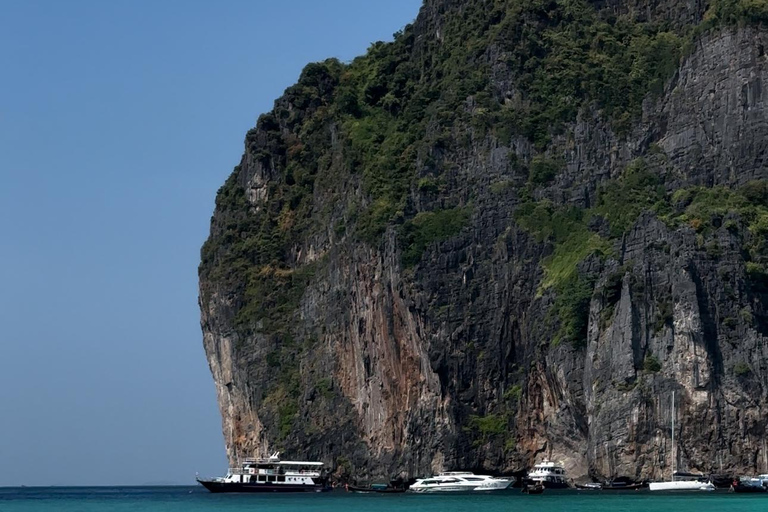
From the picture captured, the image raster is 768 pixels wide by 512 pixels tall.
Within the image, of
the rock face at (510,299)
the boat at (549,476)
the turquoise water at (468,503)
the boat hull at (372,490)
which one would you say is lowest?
the turquoise water at (468,503)

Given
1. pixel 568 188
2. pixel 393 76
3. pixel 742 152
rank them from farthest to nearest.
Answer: pixel 393 76
pixel 568 188
pixel 742 152

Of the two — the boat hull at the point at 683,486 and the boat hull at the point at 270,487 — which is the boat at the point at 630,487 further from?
the boat hull at the point at 270,487

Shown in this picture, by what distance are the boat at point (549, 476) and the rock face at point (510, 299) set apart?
1655mm

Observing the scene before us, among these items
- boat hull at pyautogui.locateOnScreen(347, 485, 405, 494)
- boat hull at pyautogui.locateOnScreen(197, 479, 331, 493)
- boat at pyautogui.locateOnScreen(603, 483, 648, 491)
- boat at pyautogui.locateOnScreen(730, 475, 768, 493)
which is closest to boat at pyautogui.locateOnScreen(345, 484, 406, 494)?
boat hull at pyautogui.locateOnScreen(347, 485, 405, 494)

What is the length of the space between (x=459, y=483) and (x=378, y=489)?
820 cm

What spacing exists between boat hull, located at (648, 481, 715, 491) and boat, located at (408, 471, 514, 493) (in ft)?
45.2

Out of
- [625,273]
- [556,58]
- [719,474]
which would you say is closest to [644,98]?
[556,58]

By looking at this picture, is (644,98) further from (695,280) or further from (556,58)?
(695,280)

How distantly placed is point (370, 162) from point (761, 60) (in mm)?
37134

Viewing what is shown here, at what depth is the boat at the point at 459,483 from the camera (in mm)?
110375

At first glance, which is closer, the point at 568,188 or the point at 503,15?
the point at 568,188

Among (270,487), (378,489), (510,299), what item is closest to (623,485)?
(378,489)

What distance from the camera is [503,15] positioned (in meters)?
136

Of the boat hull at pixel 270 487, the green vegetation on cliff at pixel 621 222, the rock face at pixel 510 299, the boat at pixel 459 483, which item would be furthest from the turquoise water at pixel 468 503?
the green vegetation on cliff at pixel 621 222
